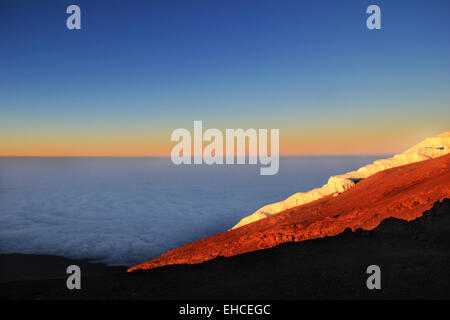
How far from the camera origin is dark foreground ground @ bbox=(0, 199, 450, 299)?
6.84 metres

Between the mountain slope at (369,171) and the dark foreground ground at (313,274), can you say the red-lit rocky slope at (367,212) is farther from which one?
the mountain slope at (369,171)

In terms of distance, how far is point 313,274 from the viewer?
7789 millimetres

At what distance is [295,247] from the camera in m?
10.2

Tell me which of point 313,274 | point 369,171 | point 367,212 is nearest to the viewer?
point 313,274

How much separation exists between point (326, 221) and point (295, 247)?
8.29 ft

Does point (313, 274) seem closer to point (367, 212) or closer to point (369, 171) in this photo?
point (367, 212)

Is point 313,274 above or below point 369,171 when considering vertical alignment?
below

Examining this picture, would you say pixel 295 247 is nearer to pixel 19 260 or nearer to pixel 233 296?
pixel 233 296

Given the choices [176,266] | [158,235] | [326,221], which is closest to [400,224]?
[326,221]

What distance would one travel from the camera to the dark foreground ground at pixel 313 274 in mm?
6839

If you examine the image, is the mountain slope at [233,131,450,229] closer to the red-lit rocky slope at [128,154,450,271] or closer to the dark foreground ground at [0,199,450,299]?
the red-lit rocky slope at [128,154,450,271]

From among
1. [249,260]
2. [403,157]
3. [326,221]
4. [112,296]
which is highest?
[403,157]

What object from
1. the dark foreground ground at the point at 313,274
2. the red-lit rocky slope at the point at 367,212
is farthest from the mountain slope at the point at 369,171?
the dark foreground ground at the point at 313,274

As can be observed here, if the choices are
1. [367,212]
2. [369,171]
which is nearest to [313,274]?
[367,212]
